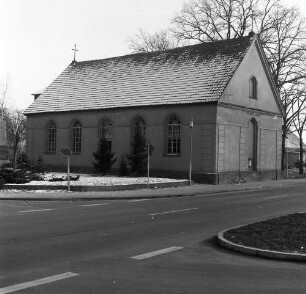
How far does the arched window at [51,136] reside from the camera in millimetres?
40219

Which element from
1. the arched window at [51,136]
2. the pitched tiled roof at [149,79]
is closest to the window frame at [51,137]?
the arched window at [51,136]

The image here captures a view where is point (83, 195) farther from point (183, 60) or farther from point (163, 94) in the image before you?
point (183, 60)

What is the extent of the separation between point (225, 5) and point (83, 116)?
20.0 m

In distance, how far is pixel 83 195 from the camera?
20.5 m

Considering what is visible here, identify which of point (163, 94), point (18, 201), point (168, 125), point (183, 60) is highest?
point (183, 60)

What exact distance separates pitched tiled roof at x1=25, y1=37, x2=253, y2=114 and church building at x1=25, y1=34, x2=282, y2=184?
90 millimetres

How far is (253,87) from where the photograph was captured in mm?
35406

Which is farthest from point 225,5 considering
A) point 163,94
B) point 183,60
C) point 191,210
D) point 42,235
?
point 42,235

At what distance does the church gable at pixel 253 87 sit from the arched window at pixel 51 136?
1599 cm

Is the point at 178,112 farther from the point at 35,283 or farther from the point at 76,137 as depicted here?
the point at 35,283

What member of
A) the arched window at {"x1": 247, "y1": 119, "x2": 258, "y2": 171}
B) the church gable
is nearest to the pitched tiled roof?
the church gable

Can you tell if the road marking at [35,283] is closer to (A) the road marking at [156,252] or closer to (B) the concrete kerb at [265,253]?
(A) the road marking at [156,252]

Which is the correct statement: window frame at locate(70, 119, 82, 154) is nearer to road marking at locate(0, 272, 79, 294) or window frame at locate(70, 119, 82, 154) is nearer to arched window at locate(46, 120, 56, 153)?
arched window at locate(46, 120, 56, 153)

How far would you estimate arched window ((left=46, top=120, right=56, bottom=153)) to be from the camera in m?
40.2
